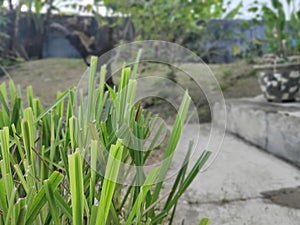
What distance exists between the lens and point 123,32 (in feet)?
12.1

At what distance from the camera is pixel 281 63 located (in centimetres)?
246

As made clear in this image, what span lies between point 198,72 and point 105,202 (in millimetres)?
351

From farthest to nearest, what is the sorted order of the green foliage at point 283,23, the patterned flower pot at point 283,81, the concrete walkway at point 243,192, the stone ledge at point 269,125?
1. the green foliage at point 283,23
2. the patterned flower pot at point 283,81
3. the stone ledge at point 269,125
4. the concrete walkway at point 243,192

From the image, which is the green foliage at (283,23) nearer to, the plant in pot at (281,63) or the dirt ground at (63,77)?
the plant in pot at (281,63)

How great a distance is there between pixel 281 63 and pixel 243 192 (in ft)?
4.36

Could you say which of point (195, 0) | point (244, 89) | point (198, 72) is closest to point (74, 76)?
point (195, 0)

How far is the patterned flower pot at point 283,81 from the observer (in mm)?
2326

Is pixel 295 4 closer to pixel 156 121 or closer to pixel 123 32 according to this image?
pixel 123 32

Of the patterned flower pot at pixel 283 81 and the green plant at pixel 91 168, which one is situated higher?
the green plant at pixel 91 168

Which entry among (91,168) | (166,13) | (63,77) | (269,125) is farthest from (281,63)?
(91,168)

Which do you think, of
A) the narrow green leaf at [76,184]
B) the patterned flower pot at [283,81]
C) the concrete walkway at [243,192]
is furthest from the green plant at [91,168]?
the patterned flower pot at [283,81]

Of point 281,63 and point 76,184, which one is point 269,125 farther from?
point 76,184

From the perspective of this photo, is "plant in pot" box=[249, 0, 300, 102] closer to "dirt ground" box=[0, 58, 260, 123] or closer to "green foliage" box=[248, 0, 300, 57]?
"green foliage" box=[248, 0, 300, 57]

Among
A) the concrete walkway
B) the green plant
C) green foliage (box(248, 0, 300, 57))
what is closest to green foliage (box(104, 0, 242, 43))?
green foliage (box(248, 0, 300, 57))
